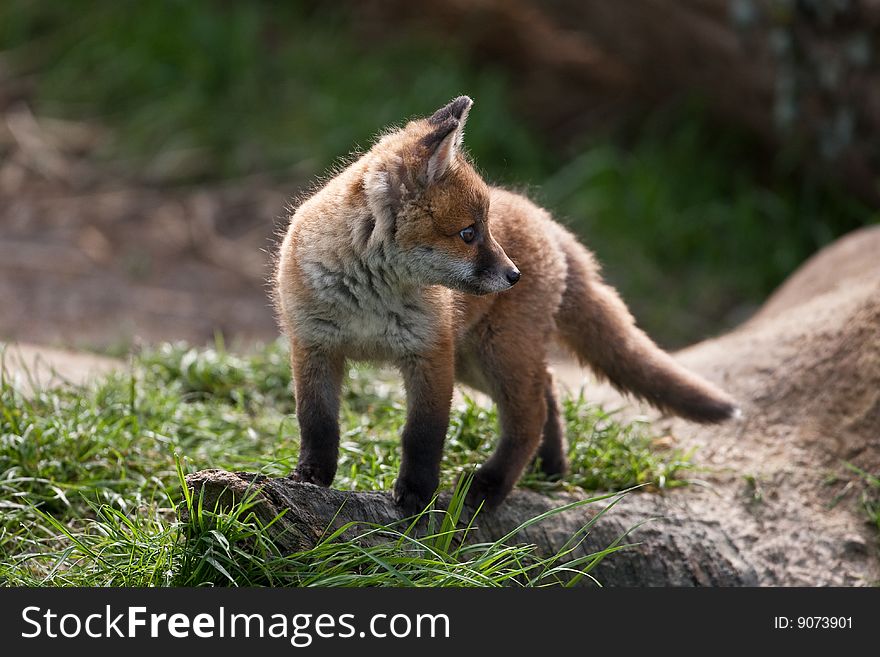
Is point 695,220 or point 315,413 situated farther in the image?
point 695,220

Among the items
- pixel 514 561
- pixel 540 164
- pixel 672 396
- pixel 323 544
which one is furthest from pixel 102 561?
pixel 540 164

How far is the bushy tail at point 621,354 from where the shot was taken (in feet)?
17.0

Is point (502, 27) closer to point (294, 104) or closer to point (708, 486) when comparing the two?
point (294, 104)

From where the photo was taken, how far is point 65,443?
502cm

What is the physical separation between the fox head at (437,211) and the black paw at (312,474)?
2.80ft

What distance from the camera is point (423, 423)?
14.3 feet

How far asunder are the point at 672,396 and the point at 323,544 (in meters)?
2.01

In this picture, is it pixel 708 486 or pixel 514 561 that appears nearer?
pixel 514 561

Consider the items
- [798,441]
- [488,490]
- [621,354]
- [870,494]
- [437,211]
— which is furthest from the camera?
[798,441]

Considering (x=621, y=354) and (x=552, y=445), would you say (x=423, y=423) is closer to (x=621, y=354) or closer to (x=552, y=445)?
(x=552, y=445)

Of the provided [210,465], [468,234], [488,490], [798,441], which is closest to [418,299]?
[468,234]

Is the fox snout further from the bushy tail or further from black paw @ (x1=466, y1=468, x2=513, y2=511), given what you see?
the bushy tail

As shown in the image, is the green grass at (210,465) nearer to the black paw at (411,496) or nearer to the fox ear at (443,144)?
the black paw at (411,496)

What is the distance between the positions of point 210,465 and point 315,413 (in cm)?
91
